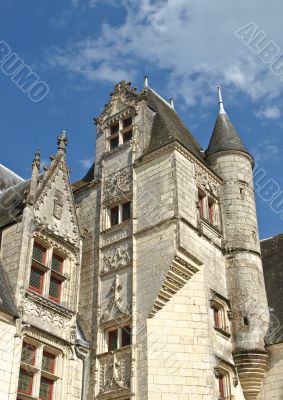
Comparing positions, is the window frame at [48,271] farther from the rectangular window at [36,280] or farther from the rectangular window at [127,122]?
the rectangular window at [127,122]

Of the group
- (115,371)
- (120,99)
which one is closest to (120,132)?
(120,99)

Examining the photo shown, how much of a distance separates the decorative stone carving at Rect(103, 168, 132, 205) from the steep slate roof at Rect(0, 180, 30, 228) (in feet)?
9.70

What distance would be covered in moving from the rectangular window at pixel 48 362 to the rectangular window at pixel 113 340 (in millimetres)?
2051

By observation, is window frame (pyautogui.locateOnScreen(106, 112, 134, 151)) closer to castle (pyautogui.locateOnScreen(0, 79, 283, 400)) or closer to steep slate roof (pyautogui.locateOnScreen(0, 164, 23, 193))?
castle (pyautogui.locateOnScreen(0, 79, 283, 400))

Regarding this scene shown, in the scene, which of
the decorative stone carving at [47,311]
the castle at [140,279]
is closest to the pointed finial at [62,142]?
the castle at [140,279]

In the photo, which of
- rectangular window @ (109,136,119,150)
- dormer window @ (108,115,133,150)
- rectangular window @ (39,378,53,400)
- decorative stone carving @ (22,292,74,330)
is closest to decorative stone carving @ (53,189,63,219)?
decorative stone carving @ (22,292,74,330)

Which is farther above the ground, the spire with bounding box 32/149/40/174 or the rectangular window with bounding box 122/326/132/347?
the spire with bounding box 32/149/40/174

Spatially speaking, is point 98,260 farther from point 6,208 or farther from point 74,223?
point 6,208

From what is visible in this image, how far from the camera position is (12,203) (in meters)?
19.2

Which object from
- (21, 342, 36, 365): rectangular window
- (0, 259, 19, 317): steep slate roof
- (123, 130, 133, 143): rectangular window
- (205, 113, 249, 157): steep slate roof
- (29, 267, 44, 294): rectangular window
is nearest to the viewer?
(0, 259, 19, 317): steep slate roof

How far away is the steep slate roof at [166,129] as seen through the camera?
21.2 m

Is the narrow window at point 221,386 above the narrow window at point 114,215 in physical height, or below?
below

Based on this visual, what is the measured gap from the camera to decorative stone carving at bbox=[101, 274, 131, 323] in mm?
18484

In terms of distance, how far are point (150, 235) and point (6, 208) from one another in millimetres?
4610
